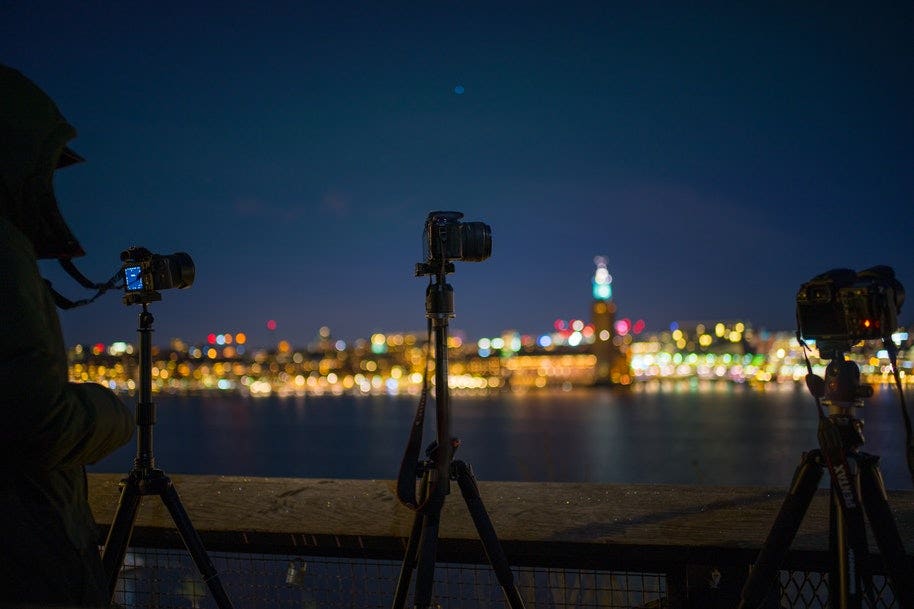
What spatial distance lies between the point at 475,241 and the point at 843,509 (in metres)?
1.00

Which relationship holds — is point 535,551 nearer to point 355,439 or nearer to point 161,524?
point 161,524

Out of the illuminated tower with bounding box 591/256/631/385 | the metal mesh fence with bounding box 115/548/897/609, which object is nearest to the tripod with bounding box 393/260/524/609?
the metal mesh fence with bounding box 115/548/897/609

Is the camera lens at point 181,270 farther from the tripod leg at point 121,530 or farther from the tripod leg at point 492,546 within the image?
the tripod leg at point 492,546

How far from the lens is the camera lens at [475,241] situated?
76.0 inches

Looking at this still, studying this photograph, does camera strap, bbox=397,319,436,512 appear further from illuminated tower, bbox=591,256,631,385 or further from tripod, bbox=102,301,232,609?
illuminated tower, bbox=591,256,631,385

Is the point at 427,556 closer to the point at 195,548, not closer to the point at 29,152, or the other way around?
the point at 195,548

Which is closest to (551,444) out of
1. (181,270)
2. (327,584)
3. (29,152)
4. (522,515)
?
(327,584)

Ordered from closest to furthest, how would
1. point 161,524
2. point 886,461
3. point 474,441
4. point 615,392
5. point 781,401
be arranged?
1. point 161,524
2. point 886,461
3. point 474,441
4. point 781,401
5. point 615,392

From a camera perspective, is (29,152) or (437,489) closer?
(29,152)

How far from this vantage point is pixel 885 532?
1597 mm

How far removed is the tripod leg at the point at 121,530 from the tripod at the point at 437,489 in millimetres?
672

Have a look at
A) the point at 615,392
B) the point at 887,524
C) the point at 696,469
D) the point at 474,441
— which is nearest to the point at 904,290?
the point at 887,524

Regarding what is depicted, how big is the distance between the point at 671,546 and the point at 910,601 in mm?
506

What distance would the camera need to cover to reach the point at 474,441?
163 ft
